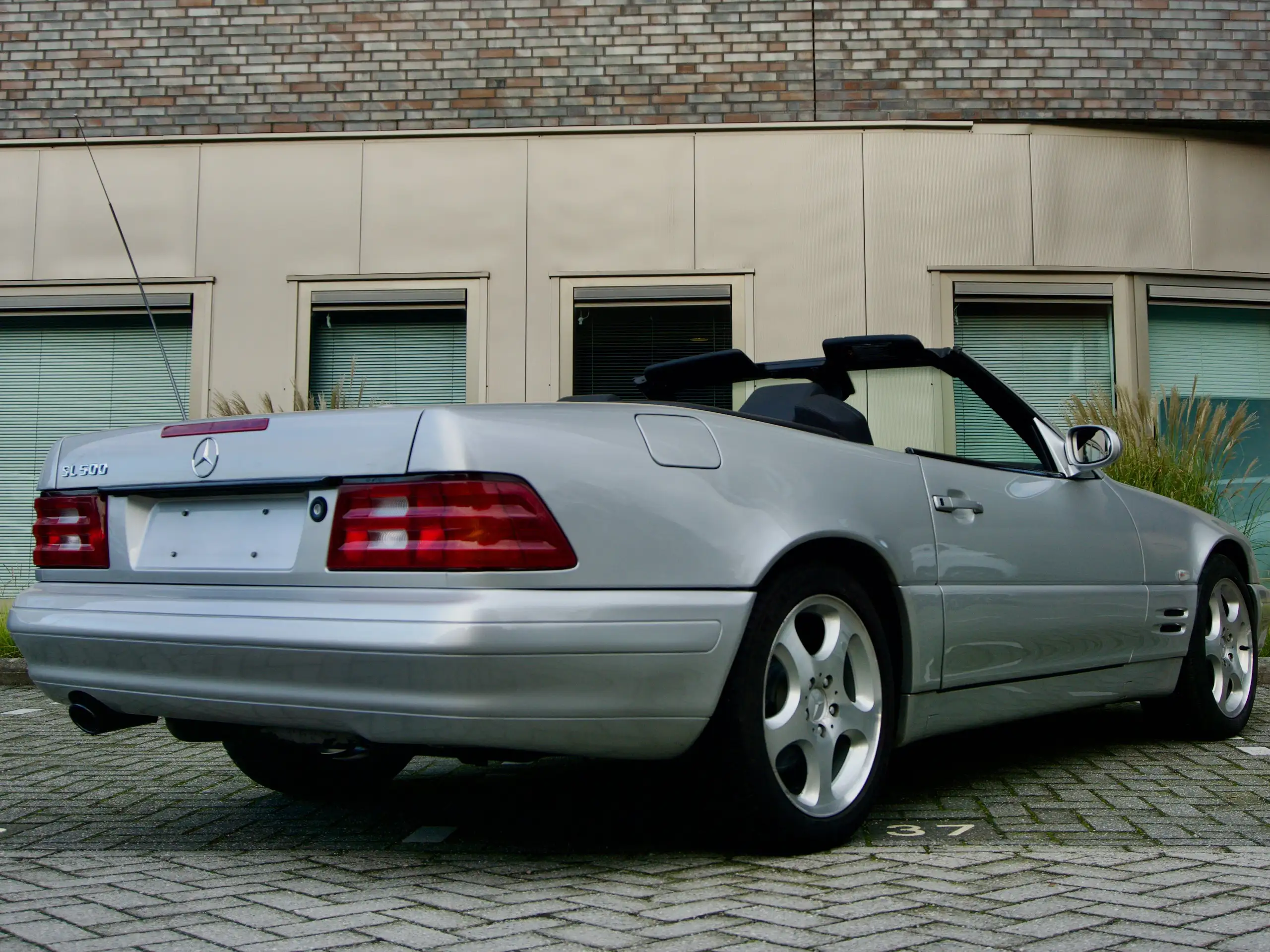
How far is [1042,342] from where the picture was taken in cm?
1034

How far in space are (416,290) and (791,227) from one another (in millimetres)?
2903

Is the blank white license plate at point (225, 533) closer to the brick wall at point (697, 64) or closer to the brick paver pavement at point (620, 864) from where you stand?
the brick paver pavement at point (620, 864)

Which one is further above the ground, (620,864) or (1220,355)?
(1220,355)

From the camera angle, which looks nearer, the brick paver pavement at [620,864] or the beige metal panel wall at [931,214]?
the brick paver pavement at [620,864]

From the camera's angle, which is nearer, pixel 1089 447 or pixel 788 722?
pixel 788 722

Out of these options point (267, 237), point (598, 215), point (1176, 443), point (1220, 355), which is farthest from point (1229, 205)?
point (267, 237)

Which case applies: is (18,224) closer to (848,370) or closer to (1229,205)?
(848,370)

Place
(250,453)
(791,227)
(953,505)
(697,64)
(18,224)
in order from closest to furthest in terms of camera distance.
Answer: (250,453)
(953,505)
(791,227)
(697,64)
(18,224)

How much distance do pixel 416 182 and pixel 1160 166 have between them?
5.71 meters

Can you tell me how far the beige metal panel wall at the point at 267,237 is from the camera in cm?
1034

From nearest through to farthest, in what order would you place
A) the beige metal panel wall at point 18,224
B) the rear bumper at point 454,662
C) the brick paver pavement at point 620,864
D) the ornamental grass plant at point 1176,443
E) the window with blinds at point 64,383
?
the brick paver pavement at point 620,864 < the rear bumper at point 454,662 < the ornamental grass plant at point 1176,443 < the beige metal panel wall at point 18,224 < the window with blinds at point 64,383

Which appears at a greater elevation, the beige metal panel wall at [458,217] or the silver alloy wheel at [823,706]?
the beige metal panel wall at [458,217]

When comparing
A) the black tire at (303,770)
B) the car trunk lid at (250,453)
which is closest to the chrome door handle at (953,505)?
the car trunk lid at (250,453)

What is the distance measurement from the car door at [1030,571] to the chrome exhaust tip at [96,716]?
82.4 inches
